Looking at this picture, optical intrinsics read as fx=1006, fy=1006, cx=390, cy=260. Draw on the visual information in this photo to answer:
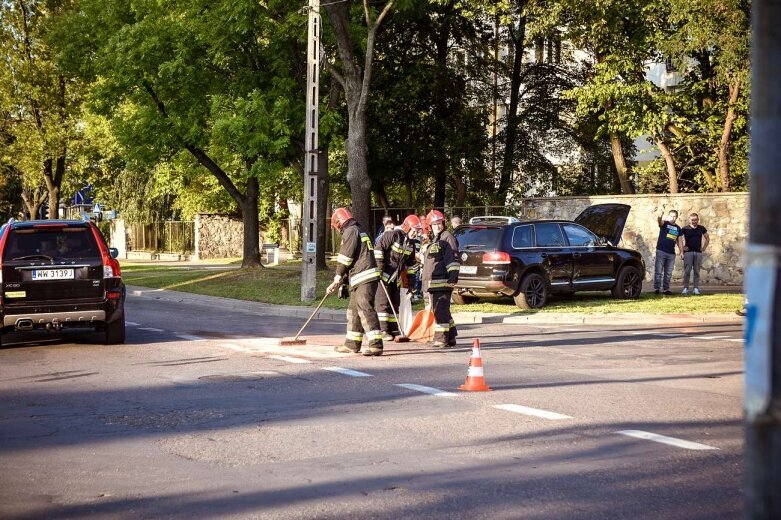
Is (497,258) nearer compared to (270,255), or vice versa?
(497,258)

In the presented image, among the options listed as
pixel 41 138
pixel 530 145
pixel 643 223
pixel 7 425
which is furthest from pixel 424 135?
pixel 7 425

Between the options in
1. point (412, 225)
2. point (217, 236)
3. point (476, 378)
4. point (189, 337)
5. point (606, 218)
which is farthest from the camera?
point (217, 236)

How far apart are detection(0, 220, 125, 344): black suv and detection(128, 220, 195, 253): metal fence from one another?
126 ft

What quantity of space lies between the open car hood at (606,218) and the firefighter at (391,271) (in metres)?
10.7

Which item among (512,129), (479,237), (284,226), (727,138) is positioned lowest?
(479,237)

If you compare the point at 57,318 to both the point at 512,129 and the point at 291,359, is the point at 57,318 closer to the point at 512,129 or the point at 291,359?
the point at 291,359

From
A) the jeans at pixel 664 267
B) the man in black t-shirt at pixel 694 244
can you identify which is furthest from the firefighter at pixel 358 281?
the man in black t-shirt at pixel 694 244

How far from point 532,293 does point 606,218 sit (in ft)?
20.8

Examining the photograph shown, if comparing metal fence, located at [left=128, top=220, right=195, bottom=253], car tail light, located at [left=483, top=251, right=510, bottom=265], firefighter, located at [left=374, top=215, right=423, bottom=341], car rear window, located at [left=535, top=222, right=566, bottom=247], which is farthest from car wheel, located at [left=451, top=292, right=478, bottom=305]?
metal fence, located at [left=128, top=220, right=195, bottom=253]

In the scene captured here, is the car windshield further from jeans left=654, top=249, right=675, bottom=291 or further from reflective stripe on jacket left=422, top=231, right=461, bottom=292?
reflective stripe on jacket left=422, top=231, right=461, bottom=292

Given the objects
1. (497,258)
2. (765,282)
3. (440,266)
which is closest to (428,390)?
(440,266)

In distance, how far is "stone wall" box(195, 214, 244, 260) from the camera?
51.0 metres

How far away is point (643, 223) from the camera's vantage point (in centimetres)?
2906

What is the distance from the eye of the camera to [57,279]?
1395 centimetres
